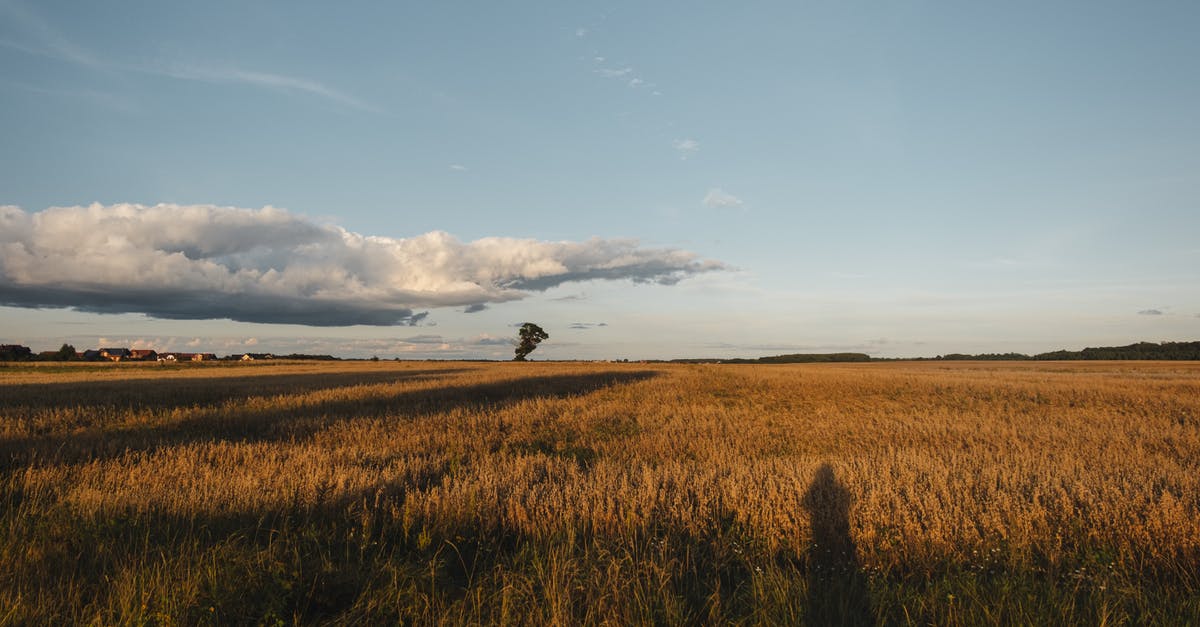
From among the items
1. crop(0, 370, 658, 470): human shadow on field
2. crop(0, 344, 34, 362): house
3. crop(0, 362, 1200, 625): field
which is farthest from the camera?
crop(0, 344, 34, 362): house

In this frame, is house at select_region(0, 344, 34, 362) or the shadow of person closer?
the shadow of person

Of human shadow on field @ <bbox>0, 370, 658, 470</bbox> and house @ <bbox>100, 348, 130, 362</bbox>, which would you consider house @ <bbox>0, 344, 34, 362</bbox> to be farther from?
human shadow on field @ <bbox>0, 370, 658, 470</bbox>

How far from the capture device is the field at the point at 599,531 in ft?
14.2

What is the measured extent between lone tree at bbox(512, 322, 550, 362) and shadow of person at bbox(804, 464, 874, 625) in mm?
119268

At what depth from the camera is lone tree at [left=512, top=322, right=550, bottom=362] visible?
126812 mm

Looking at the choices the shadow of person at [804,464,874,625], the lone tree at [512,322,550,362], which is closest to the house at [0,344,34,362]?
the lone tree at [512,322,550,362]

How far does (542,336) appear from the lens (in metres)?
128

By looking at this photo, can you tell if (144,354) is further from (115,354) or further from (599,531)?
(599,531)

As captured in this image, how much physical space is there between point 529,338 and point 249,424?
11085cm

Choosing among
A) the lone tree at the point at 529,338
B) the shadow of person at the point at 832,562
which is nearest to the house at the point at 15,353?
the lone tree at the point at 529,338

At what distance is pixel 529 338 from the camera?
417ft

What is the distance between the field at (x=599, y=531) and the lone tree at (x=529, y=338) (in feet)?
370

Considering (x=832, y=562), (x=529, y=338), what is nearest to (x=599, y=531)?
(x=832, y=562)

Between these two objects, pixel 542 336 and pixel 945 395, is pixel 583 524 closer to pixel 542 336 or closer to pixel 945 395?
pixel 945 395
